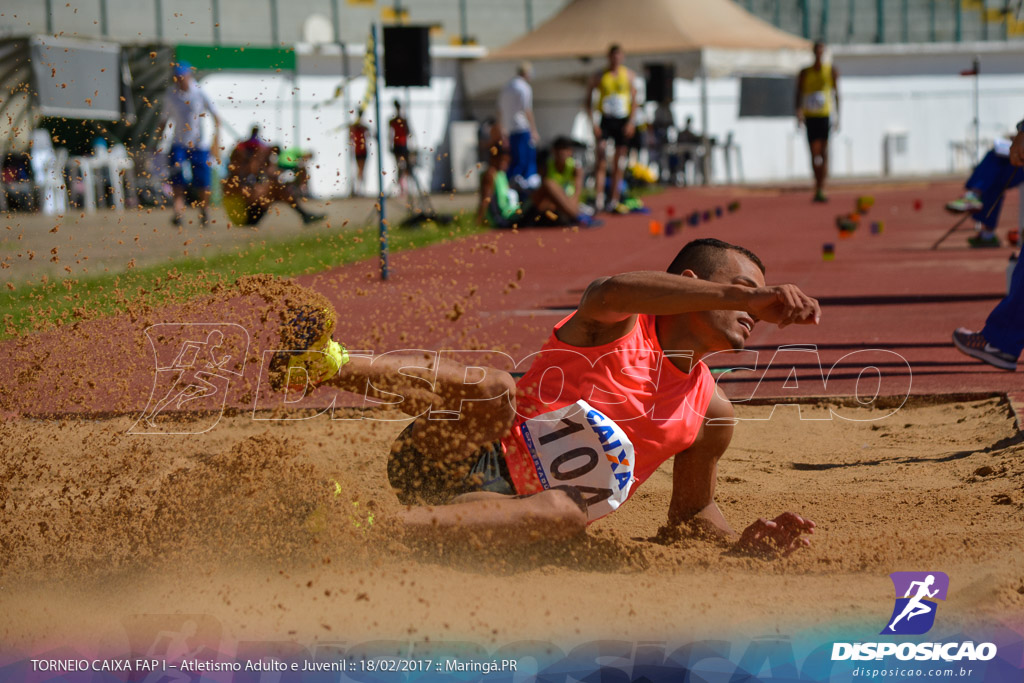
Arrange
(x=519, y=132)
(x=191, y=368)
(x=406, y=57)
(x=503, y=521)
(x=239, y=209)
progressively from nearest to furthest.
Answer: (x=503, y=521) → (x=191, y=368) → (x=406, y=57) → (x=239, y=209) → (x=519, y=132)

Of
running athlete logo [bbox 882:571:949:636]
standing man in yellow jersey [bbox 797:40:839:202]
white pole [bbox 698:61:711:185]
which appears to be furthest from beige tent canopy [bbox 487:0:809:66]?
running athlete logo [bbox 882:571:949:636]

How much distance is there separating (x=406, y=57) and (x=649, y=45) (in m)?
15.0

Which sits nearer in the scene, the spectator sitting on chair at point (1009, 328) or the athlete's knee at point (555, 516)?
the athlete's knee at point (555, 516)

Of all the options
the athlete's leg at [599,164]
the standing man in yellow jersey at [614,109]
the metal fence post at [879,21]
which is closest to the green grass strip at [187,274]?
the athlete's leg at [599,164]

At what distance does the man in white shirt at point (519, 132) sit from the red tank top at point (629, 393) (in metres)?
11.2

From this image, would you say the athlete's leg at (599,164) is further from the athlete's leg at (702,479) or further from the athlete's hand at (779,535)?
the athlete's hand at (779,535)

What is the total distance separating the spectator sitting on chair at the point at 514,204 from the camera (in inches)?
490

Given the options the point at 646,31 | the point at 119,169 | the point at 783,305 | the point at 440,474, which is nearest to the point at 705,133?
the point at 646,31

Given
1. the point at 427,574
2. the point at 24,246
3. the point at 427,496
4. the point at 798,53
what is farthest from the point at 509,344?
the point at 798,53

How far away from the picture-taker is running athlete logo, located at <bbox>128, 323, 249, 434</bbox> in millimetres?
4359

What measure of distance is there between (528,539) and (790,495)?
4.27ft

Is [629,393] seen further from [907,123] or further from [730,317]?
[907,123]

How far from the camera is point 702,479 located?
10.9 ft

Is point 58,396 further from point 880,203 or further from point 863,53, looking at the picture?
point 863,53
